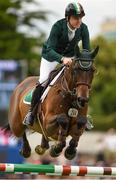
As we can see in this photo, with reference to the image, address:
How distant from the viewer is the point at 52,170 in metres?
12.2

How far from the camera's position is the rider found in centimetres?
1357

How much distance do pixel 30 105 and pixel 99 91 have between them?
57.4 meters

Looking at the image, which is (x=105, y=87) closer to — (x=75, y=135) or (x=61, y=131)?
(x=75, y=135)

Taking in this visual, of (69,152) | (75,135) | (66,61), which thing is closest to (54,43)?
(66,61)

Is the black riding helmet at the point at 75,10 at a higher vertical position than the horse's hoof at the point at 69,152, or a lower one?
higher

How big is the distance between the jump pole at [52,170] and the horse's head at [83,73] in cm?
110

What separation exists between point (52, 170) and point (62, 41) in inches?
105

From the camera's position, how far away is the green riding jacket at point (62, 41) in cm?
1373

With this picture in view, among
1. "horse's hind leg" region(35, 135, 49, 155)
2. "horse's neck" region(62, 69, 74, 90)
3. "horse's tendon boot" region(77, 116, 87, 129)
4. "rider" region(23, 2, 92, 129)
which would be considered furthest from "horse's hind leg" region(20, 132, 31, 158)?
"horse's neck" region(62, 69, 74, 90)

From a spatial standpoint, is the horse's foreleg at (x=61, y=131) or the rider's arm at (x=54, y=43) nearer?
the horse's foreleg at (x=61, y=131)

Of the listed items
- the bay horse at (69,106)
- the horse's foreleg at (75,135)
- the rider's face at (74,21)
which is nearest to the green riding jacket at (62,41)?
the rider's face at (74,21)

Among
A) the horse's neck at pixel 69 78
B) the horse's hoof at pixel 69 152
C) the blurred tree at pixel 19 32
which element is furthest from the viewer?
the blurred tree at pixel 19 32

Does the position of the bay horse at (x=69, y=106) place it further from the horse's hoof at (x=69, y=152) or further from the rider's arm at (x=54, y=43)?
the rider's arm at (x=54, y=43)

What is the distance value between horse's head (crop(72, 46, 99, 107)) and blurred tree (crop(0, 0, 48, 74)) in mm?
22004
